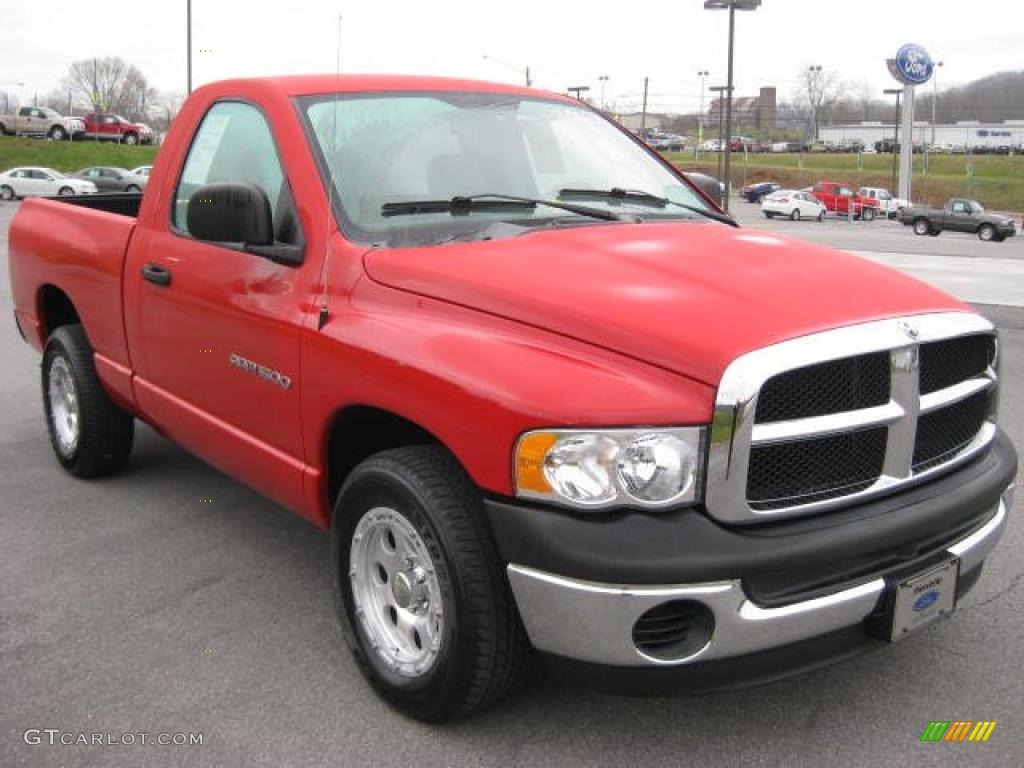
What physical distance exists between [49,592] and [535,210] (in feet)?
7.67

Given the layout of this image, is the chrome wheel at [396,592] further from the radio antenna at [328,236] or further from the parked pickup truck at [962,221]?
the parked pickup truck at [962,221]

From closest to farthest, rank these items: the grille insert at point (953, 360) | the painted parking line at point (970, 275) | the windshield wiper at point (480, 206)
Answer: the grille insert at point (953, 360) < the windshield wiper at point (480, 206) < the painted parking line at point (970, 275)

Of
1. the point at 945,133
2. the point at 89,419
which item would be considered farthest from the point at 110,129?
the point at 945,133

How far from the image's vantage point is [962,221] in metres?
39.0

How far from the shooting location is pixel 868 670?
3.25 meters

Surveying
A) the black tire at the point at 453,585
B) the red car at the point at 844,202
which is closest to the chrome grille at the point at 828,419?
the black tire at the point at 453,585

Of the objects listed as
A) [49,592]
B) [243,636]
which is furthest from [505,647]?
[49,592]

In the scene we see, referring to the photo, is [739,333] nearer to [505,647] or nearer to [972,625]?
[505,647]

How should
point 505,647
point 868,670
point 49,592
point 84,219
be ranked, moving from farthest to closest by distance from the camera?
point 84,219
point 49,592
point 868,670
point 505,647

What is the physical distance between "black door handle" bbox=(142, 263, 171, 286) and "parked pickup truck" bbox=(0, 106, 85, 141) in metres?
59.7

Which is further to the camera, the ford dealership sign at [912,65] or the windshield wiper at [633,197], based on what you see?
the ford dealership sign at [912,65]

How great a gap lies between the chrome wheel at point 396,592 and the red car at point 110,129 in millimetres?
62139

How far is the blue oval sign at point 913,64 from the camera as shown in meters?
57.8

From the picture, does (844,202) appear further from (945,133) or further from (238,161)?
(945,133)
